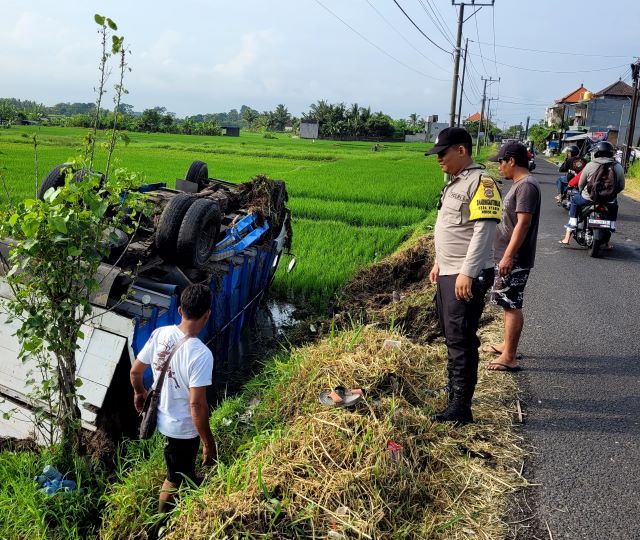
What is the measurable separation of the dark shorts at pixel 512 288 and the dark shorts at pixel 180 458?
256 centimetres

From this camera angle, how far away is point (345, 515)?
2.46 m

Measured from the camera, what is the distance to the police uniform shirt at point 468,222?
321 cm

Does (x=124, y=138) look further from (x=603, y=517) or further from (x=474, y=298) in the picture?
(x=603, y=517)

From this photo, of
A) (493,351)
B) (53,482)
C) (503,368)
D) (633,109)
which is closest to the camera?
(53,482)

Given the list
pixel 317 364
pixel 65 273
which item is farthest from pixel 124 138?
pixel 317 364

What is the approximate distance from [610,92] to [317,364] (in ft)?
214

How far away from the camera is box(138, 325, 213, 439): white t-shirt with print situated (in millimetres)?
2656

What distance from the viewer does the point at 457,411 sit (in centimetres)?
343

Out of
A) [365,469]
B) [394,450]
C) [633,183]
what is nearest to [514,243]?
[394,450]

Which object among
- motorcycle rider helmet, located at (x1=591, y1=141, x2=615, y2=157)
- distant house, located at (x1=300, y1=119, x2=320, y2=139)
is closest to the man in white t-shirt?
motorcycle rider helmet, located at (x1=591, y1=141, x2=615, y2=157)

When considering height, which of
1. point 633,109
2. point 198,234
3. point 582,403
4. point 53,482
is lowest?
point 53,482

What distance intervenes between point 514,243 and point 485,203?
3.23ft

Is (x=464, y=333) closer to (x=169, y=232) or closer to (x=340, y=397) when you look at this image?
(x=340, y=397)

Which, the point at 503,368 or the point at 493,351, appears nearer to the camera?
the point at 503,368
